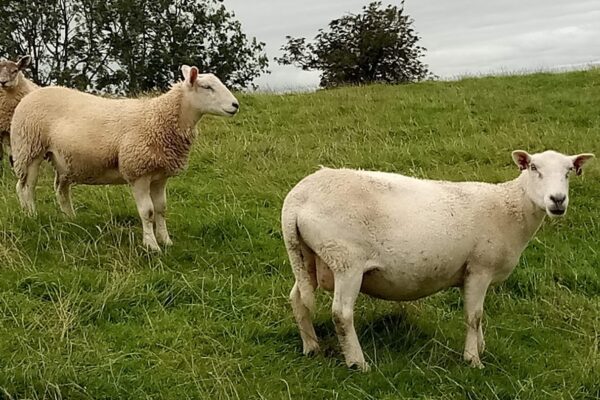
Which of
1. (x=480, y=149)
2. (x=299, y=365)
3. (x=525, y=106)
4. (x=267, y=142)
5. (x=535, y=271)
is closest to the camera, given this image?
(x=299, y=365)

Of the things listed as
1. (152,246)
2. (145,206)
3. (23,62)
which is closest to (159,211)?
(145,206)

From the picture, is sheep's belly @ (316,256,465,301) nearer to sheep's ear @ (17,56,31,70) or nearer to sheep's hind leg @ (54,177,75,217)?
sheep's hind leg @ (54,177,75,217)

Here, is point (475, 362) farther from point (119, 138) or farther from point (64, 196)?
point (64, 196)

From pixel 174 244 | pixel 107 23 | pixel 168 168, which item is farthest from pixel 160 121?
pixel 107 23

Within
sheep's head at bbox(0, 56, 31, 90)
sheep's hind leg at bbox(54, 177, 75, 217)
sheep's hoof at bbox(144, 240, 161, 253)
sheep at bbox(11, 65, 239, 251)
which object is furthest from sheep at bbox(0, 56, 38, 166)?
sheep's hoof at bbox(144, 240, 161, 253)

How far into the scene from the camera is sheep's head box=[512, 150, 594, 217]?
5883mm

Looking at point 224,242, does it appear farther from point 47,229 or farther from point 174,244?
point 47,229

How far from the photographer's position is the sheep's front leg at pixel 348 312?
19.0 feet

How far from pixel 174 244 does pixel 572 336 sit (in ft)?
14.1

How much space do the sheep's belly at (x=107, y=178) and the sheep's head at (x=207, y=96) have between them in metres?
1.18

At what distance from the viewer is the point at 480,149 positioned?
12.8 m

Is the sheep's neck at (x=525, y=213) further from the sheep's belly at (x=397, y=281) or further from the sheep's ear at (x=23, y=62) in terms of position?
the sheep's ear at (x=23, y=62)

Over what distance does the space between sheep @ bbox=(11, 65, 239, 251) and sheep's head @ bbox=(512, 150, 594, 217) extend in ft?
12.2

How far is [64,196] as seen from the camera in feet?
30.8
